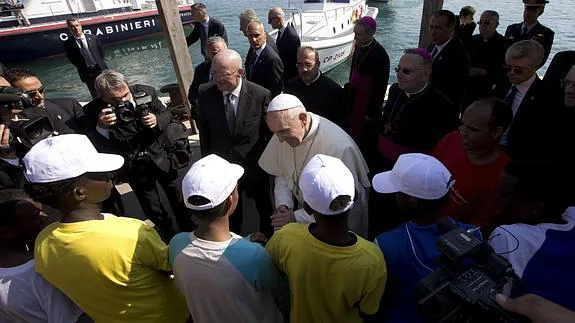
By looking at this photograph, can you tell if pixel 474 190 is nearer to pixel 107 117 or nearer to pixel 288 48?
pixel 107 117

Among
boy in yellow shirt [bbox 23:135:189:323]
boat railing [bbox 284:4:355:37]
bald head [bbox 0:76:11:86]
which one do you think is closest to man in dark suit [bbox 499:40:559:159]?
boy in yellow shirt [bbox 23:135:189:323]

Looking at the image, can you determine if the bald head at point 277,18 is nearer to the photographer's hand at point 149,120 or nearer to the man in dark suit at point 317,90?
the man in dark suit at point 317,90

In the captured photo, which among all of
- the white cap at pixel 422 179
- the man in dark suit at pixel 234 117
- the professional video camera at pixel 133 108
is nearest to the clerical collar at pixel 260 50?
the man in dark suit at pixel 234 117

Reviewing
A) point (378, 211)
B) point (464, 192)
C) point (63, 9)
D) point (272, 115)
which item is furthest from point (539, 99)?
point (63, 9)

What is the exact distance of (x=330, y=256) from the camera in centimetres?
150

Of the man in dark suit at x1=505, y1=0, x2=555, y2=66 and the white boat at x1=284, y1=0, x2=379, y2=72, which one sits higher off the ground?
the man in dark suit at x1=505, y1=0, x2=555, y2=66

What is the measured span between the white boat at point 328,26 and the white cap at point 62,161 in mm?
10443

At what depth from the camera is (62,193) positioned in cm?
160

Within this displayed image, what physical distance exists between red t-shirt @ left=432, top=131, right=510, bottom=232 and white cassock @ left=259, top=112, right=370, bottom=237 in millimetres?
612

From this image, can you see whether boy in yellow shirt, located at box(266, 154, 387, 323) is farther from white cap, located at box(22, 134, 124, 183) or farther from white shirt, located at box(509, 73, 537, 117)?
white shirt, located at box(509, 73, 537, 117)

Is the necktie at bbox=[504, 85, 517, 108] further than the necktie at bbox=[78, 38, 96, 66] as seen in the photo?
No

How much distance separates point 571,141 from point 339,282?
229 cm

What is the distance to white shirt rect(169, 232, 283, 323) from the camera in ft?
5.01

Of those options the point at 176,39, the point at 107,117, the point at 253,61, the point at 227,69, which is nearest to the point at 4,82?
the point at 107,117
